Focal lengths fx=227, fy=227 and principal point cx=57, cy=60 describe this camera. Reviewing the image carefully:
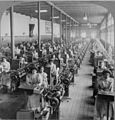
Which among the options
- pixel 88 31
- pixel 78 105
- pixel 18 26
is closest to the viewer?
pixel 78 105

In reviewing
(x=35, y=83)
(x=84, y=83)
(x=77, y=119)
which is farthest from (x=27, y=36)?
(x=77, y=119)

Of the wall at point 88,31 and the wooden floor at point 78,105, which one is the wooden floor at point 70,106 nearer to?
the wooden floor at point 78,105

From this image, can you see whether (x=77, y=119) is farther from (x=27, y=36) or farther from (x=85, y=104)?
(x=27, y=36)

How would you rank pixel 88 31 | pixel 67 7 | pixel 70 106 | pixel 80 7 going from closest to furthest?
pixel 70 106
pixel 80 7
pixel 67 7
pixel 88 31

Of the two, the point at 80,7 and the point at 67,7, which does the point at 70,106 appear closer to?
the point at 80,7

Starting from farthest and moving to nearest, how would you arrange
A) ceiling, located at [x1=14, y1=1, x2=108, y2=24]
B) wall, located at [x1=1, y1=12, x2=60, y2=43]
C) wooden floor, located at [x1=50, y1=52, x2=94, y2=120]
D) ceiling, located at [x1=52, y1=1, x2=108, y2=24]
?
wall, located at [x1=1, y1=12, x2=60, y2=43] < ceiling, located at [x1=14, y1=1, x2=108, y2=24] < ceiling, located at [x1=52, y1=1, x2=108, y2=24] < wooden floor, located at [x1=50, y1=52, x2=94, y2=120]

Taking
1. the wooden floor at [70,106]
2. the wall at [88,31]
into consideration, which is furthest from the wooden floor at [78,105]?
the wall at [88,31]

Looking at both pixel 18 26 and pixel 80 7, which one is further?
pixel 18 26

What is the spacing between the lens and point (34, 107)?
17.4ft

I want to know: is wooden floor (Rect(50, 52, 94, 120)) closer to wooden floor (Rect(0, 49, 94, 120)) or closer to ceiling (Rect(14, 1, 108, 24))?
wooden floor (Rect(0, 49, 94, 120))

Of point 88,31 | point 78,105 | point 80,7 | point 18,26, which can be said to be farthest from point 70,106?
point 88,31

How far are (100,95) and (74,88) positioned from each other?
3.97 meters

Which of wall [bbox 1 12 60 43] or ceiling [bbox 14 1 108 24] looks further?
wall [bbox 1 12 60 43]

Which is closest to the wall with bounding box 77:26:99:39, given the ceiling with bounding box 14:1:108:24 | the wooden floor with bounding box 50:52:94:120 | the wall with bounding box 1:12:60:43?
the wall with bounding box 1:12:60:43
